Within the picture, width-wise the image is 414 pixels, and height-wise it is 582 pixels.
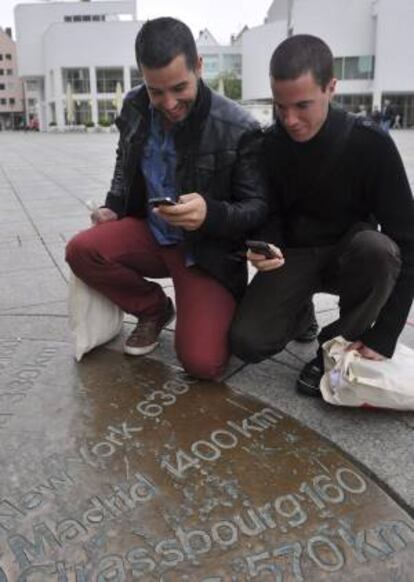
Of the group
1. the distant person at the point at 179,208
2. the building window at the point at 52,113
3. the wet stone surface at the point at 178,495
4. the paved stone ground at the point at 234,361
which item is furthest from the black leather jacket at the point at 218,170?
the building window at the point at 52,113

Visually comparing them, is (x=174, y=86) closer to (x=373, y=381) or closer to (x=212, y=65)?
(x=373, y=381)

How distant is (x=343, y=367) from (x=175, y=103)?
4.39ft

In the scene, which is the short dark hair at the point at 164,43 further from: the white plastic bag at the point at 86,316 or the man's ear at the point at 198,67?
the white plastic bag at the point at 86,316

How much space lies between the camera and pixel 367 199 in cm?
287

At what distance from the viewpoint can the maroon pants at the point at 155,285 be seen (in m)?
3.07

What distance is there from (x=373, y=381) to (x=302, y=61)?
51.6 inches

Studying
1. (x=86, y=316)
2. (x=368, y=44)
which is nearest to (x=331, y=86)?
(x=86, y=316)

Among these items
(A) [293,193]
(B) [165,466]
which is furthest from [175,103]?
(B) [165,466]

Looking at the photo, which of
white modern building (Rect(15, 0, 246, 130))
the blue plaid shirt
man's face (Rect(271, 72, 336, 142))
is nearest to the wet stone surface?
the blue plaid shirt

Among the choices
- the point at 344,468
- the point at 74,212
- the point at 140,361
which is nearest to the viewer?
the point at 344,468

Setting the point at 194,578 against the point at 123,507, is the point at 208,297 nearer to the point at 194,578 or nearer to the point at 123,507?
the point at 123,507

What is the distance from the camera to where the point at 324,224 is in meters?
3.01

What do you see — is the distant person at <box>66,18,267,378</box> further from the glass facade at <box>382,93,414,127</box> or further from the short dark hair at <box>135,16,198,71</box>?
the glass facade at <box>382,93,414,127</box>

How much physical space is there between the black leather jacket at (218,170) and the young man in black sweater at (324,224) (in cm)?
11
